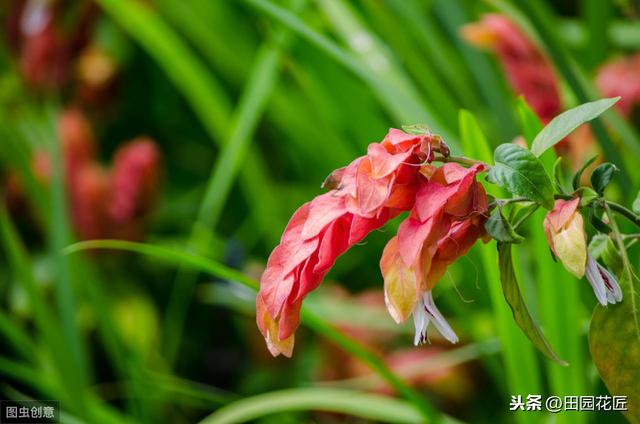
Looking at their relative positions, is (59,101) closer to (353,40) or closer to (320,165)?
(320,165)

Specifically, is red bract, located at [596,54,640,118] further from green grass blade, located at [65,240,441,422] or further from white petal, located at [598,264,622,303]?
white petal, located at [598,264,622,303]

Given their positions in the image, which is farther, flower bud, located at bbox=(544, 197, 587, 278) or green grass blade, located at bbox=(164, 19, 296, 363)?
green grass blade, located at bbox=(164, 19, 296, 363)

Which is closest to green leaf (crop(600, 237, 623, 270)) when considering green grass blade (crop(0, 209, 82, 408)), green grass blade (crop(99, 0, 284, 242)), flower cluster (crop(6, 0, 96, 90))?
green grass blade (crop(0, 209, 82, 408))

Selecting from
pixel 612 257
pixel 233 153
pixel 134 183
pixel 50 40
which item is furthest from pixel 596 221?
pixel 50 40

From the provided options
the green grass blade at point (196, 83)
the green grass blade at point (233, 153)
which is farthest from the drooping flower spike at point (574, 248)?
the green grass blade at point (196, 83)

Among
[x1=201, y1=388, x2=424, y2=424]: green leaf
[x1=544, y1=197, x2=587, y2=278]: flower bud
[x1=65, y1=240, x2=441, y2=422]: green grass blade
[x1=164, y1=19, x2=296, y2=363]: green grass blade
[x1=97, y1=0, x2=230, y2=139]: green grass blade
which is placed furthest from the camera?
[x1=97, y1=0, x2=230, y2=139]: green grass blade

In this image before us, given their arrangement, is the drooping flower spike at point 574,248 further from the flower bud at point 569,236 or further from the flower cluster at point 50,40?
the flower cluster at point 50,40
